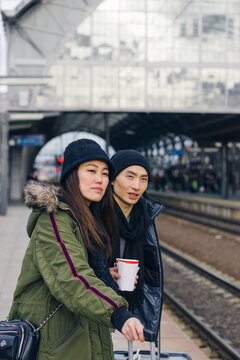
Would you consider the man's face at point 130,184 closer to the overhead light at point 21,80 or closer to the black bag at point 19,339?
the black bag at point 19,339

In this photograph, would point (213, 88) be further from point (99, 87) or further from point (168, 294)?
point (168, 294)

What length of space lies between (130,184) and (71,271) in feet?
3.69

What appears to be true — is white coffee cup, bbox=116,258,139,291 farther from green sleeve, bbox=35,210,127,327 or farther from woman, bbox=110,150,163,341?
green sleeve, bbox=35,210,127,327

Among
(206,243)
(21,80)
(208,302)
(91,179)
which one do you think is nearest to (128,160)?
(91,179)

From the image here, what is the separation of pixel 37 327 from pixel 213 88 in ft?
69.0

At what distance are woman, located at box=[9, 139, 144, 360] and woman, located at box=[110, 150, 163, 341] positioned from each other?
586 mm

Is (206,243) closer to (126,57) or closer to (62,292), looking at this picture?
(126,57)

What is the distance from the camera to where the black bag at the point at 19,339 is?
1.81m

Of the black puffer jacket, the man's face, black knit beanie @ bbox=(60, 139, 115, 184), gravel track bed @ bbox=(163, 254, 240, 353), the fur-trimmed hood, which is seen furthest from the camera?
gravel track bed @ bbox=(163, 254, 240, 353)

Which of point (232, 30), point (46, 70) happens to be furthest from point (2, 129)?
point (232, 30)

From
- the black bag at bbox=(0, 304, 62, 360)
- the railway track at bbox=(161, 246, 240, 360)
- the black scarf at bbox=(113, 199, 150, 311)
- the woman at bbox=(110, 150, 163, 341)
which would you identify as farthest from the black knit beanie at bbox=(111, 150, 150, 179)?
the railway track at bbox=(161, 246, 240, 360)

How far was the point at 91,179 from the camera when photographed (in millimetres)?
2064

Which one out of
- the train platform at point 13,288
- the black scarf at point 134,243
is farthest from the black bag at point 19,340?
the train platform at point 13,288

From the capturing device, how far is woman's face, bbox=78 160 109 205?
206 centimetres
